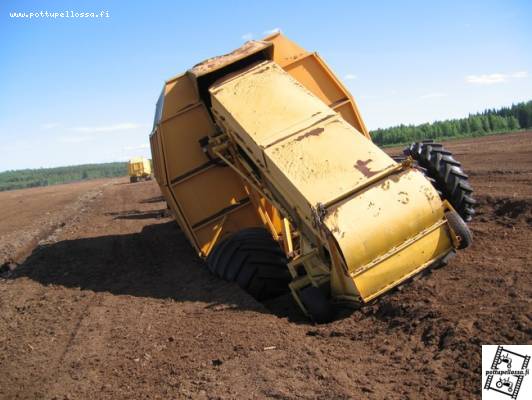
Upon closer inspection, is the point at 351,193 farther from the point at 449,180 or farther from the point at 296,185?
the point at 449,180

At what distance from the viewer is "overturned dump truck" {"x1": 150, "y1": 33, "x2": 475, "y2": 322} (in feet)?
17.8

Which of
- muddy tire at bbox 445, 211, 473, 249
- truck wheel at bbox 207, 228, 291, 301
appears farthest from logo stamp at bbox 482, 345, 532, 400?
truck wheel at bbox 207, 228, 291, 301

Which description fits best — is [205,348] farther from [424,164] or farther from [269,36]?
[269,36]

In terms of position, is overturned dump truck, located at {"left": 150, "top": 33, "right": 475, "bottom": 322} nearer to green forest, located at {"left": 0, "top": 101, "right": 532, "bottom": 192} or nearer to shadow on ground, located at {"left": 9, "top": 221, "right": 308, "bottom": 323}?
shadow on ground, located at {"left": 9, "top": 221, "right": 308, "bottom": 323}

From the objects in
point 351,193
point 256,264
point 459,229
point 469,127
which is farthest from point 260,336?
point 469,127

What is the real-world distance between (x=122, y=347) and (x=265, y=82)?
3.66 meters

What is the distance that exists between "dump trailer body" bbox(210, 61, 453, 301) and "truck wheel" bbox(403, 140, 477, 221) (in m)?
2.29

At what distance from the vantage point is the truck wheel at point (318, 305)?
5.84 metres

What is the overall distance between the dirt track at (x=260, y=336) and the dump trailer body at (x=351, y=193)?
48 centimetres

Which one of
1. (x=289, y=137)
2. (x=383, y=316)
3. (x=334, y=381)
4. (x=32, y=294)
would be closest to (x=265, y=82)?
(x=289, y=137)

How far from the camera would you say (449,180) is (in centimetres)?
799

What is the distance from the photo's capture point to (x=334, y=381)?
432cm

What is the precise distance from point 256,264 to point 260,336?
5.82 ft

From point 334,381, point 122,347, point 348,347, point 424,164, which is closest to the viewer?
point 334,381
